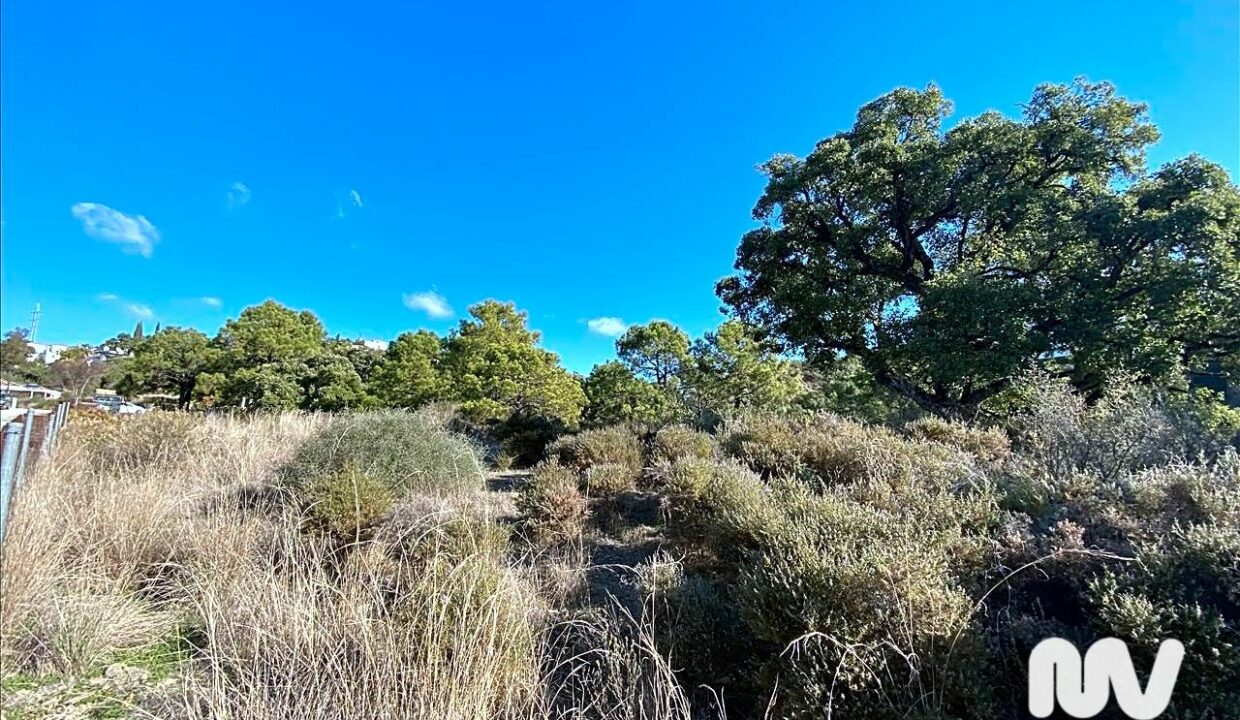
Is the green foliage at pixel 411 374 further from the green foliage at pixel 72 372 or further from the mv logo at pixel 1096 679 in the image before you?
the mv logo at pixel 1096 679

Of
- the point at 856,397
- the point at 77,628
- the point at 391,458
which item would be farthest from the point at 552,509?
the point at 856,397

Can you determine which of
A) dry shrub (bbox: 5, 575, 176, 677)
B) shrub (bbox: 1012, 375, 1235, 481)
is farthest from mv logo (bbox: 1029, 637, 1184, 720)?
dry shrub (bbox: 5, 575, 176, 677)

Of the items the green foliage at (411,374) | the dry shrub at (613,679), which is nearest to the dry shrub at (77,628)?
the dry shrub at (613,679)

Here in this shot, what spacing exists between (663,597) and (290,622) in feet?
6.42

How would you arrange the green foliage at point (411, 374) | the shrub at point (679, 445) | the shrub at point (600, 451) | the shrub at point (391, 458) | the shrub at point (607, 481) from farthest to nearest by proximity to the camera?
the green foliage at point (411, 374) < the shrub at point (600, 451) < the shrub at point (679, 445) < the shrub at point (607, 481) < the shrub at point (391, 458)

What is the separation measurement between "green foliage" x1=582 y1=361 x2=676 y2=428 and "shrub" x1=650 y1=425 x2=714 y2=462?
7.80m

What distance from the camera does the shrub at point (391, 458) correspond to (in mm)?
5254

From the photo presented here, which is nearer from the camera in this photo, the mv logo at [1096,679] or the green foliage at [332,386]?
the mv logo at [1096,679]

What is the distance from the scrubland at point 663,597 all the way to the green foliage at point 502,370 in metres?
10.3

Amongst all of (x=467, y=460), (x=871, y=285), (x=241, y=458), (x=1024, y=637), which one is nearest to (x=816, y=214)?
(x=871, y=285)

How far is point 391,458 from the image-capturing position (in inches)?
223

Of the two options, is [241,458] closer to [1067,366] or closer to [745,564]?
[745,564]

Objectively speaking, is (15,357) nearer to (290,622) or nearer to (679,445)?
(290,622)

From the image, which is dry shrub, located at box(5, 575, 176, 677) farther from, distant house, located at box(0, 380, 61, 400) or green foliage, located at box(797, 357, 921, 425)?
green foliage, located at box(797, 357, 921, 425)
